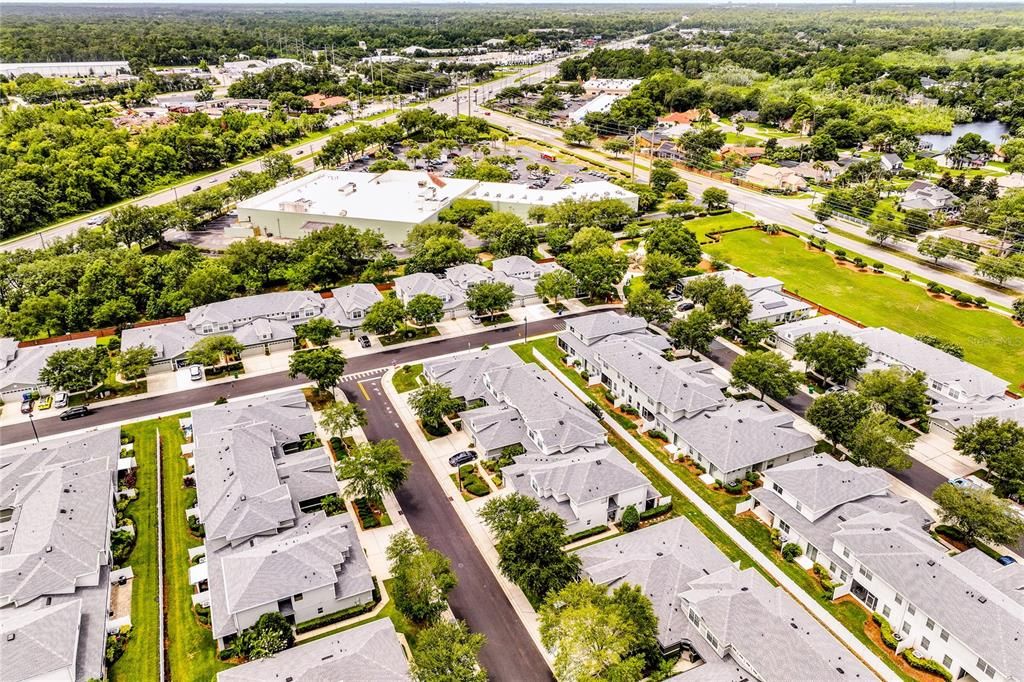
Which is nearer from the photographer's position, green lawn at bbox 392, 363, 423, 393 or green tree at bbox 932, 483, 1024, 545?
green tree at bbox 932, 483, 1024, 545

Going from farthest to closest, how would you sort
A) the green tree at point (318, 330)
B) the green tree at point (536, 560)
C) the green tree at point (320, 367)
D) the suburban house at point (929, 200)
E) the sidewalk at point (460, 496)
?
the suburban house at point (929, 200) < the green tree at point (318, 330) < the green tree at point (320, 367) < the sidewalk at point (460, 496) < the green tree at point (536, 560)

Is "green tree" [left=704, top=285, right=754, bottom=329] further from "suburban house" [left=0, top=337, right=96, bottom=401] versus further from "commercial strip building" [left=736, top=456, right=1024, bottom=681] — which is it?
"suburban house" [left=0, top=337, right=96, bottom=401]

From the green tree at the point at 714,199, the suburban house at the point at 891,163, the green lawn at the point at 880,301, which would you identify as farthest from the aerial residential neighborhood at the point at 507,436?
the suburban house at the point at 891,163

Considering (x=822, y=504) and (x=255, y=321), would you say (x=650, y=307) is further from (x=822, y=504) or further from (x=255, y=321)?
(x=255, y=321)

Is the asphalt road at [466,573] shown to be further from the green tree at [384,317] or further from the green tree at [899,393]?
the green tree at [899,393]

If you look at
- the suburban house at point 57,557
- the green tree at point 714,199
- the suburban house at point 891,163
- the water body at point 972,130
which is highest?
the water body at point 972,130

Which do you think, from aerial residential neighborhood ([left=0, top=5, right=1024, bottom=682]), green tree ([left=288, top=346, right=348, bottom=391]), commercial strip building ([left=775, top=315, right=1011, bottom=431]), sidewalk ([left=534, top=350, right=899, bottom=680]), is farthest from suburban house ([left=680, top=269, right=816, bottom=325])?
green tree ([left=288, top=346, right=348, bottom=391])

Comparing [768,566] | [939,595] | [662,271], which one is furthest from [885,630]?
[662,271]

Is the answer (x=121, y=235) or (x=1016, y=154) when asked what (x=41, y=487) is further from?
(x=1016, y=154)
